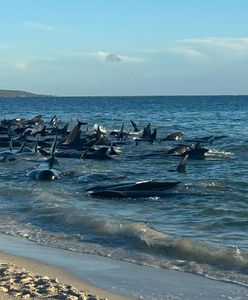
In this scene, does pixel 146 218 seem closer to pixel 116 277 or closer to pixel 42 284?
pixel 116 277

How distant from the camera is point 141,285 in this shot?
8352mm

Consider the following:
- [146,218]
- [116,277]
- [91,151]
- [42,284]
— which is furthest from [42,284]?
[91,151]

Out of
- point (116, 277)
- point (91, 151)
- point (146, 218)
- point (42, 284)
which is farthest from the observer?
point (91, 151)

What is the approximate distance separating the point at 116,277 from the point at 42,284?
3.68 feet

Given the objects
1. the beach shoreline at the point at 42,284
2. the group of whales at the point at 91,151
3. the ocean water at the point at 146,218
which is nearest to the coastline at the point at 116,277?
the beach shoreline at the point at 42,284

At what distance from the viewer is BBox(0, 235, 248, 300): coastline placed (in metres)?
8.02

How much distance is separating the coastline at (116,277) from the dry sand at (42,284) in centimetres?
1

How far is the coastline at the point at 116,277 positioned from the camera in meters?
8.02

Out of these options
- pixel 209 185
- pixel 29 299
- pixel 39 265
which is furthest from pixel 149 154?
pixel 29 299

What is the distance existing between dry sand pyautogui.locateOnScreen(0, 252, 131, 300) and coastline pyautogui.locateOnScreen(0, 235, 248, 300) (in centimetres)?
1

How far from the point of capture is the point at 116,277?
8.73m

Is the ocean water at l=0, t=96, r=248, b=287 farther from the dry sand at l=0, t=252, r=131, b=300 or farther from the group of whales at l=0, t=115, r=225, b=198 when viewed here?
the dry sand at l=0, t=252, r=131, b=300

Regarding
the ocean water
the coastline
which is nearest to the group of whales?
the ocean water

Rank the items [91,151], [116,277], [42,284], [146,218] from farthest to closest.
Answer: [91,151]
[146,218]
[116,277]
[42,284]
